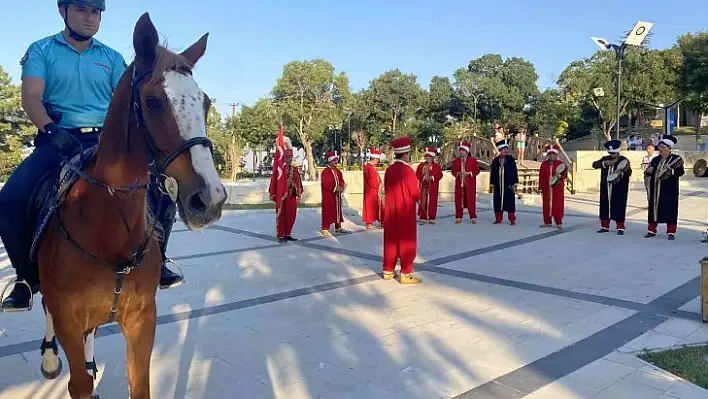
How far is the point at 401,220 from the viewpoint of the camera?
25.7ft

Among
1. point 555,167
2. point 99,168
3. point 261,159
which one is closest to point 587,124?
point 261,159

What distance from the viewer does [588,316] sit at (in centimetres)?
595

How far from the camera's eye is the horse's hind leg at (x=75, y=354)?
288 centimetres

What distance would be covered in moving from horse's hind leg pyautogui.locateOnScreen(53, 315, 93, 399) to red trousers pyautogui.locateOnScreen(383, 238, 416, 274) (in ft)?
16.9

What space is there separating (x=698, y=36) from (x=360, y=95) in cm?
2707

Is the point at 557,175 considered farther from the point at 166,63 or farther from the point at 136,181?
the point at 166,63

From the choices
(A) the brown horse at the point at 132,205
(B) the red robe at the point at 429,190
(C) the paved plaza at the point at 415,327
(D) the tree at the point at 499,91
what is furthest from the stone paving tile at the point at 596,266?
(D) the tree at the point at 499,91

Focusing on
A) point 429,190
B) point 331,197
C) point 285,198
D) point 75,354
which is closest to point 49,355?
point 75,354

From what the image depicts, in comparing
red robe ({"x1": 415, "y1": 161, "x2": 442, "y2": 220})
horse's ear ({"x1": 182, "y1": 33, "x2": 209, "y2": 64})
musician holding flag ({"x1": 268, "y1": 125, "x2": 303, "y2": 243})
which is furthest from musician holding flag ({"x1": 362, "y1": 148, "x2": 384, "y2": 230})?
horse's ear ({"x1": 182, "y1": 33, "x2": 209, "y2": 64})

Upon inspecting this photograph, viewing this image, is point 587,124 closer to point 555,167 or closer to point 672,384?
point 555,167

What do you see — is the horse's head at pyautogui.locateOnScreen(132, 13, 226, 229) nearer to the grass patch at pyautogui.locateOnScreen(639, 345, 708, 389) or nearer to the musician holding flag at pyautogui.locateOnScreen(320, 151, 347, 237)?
the grass patch at pyautogui.locateOnScreen(639, 345, 708, 389)

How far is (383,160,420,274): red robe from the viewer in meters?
7.76

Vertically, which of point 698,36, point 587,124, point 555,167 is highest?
point 698,36

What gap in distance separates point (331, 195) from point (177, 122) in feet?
36.1
